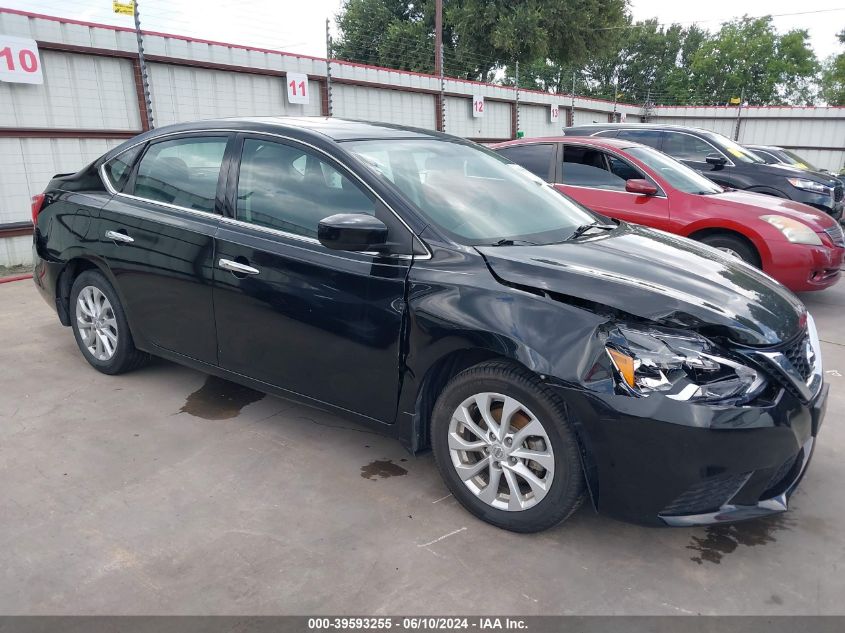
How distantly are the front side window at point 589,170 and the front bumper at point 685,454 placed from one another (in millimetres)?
4464

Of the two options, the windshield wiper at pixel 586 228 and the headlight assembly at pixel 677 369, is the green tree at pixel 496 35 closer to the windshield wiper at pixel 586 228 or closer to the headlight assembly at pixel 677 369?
the windshield wiper at pixel 586 228

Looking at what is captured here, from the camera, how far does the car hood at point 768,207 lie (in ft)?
20.2

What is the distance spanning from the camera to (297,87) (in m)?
11.3

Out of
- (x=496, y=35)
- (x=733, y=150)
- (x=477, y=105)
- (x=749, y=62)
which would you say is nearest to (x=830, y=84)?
(x=749, y=62)

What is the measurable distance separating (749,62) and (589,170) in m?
64.1

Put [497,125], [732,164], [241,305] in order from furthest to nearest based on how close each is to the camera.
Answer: [497,125]
[732,164]
[241,305]

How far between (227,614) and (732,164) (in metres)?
9.54

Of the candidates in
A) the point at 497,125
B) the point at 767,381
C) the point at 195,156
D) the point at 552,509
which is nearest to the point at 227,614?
the point at 552,509

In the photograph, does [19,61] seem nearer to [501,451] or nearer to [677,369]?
[501,451]

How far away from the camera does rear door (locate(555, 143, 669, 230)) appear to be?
6.36m

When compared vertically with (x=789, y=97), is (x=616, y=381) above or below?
below

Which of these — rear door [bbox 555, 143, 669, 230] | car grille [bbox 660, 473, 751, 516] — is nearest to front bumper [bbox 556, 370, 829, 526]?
car grille [bbox 660, 473, 751, 516]

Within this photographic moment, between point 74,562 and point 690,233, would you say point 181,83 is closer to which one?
point 690,233

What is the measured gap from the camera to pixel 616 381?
234cm
